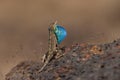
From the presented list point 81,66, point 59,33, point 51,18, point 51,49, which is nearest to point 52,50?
point 51,49

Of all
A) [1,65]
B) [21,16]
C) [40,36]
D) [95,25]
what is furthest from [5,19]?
[1,65]

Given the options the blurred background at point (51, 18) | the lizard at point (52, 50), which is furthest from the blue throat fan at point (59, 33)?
the blurred background at point (51, 18)

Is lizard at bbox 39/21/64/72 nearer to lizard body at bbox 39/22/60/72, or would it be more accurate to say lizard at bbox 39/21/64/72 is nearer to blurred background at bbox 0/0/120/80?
lizard body at bbox 39/22/60/72

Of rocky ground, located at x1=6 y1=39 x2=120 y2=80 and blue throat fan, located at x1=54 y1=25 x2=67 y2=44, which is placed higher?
blue throat fan, located at x1=54 y1=25 x2=67 y2=44

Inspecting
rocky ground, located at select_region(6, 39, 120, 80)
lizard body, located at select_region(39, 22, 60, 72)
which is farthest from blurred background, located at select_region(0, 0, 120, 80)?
rocky ground, located at select_region(6, 39, 120, 80)

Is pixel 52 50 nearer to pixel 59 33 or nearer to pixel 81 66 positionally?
pixel 59 33

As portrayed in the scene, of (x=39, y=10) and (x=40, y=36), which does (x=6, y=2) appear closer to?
(x=39, y=10)

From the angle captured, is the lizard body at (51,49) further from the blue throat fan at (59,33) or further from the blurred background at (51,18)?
the blurred background at (51,18)
